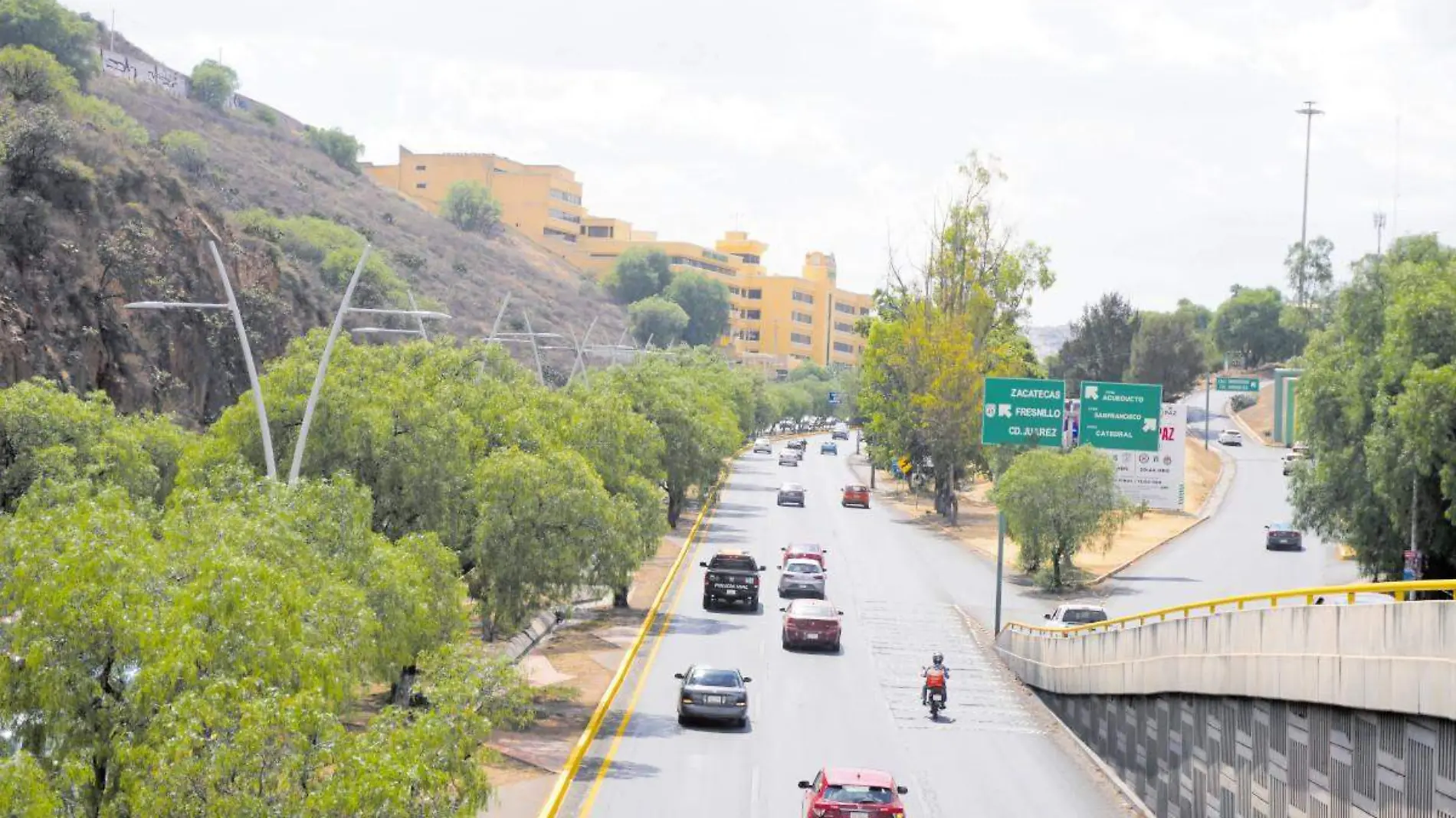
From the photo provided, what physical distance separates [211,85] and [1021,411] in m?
140

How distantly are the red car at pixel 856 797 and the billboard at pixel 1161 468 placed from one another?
2304 inches

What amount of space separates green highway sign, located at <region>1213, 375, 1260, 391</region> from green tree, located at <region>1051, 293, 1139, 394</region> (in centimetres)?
1483

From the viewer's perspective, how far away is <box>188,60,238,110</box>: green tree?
602 ft

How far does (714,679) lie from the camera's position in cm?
Result: 3288

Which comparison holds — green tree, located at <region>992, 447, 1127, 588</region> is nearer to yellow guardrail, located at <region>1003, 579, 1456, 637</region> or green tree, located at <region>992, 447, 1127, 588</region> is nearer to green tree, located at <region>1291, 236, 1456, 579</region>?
green tree, located at <region>1291, 236, 1456, 579</region>

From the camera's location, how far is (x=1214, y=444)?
134375mm

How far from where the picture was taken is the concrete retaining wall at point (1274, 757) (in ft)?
57.7

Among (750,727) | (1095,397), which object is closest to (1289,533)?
(1095,397)

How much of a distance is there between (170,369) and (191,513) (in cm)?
5199

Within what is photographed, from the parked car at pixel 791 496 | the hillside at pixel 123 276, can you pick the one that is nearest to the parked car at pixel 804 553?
the hillside at pixel 123 276

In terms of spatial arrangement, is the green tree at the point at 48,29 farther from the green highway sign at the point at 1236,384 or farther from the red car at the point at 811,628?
the red car at the point at 811,628

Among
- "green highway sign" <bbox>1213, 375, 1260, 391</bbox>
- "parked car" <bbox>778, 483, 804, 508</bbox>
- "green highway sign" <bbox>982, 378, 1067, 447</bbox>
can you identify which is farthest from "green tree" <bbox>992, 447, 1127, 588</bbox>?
"green highway sign" <bbox>1213, 375, 1260, 391</bbox>

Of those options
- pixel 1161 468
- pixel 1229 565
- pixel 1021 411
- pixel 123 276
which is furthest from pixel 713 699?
pixel 1161 468

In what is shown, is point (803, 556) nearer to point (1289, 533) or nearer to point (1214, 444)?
point (1289, 533)
